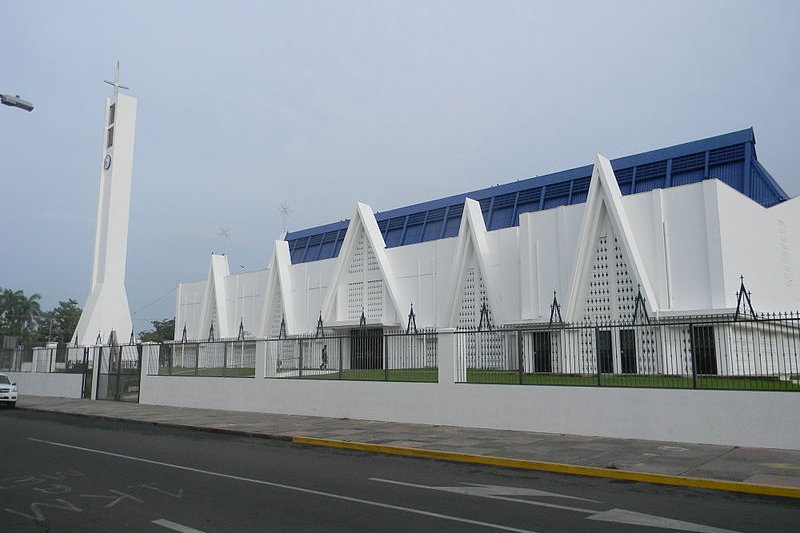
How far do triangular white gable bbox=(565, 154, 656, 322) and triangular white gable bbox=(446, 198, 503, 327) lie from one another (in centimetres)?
593

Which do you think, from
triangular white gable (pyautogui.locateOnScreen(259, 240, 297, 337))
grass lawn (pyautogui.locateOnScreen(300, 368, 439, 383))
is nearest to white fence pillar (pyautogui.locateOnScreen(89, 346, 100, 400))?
grass lawn (pyautogui.locateOnScreen(300, 368, 439, 383))

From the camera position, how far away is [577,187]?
36.8 meters

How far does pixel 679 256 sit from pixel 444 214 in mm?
20124

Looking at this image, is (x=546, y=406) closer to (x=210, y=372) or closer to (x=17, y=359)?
(x=210, y=372)

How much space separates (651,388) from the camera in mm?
13047

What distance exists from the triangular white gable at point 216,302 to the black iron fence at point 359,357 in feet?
93.0

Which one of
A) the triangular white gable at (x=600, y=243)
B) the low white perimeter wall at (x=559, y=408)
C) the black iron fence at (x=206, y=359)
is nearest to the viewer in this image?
the low white perimeter wall at (x=559, y=408)

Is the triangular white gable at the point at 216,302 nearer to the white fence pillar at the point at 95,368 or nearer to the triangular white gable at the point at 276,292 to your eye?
the triangular white gable at the point at 276,292

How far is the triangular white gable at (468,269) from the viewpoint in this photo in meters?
31.8

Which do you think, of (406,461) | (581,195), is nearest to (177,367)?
(406,461)

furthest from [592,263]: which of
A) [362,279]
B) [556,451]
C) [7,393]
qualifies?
[7,393]

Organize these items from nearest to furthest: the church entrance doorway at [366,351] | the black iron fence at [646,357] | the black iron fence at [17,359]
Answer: the black iron fence at [646,357], the church entrance doorway at [366,351], the black iron fence at [17,359]

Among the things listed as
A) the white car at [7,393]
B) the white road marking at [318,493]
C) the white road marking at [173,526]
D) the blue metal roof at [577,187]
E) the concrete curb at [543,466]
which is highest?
the blue metal roof at [577,187]

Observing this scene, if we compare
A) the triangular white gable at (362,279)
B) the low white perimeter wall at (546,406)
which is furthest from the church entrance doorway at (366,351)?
the triangular white gable at (362,279)
